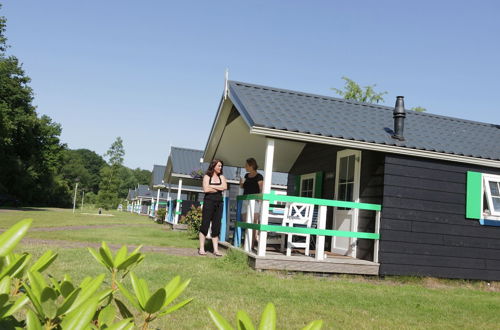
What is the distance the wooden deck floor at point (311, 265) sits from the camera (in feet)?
23.1

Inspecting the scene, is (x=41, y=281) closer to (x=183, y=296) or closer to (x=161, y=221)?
(x=183, y=296)

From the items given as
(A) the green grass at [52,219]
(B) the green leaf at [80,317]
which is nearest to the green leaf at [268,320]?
(B) the green leaf at [80,317]

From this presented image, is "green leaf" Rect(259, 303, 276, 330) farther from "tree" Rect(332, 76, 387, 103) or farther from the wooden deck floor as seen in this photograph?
"tree" Rect(332, 76, 387, 103)

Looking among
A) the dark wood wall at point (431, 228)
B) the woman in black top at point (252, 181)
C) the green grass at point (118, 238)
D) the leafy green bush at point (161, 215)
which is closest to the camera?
the dark wood wall at point (431, 228)

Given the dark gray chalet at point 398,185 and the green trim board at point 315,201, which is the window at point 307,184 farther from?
the green trim board at point 315,201

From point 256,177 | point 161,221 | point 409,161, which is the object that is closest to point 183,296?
point 256,177

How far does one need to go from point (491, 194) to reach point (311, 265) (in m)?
4.18

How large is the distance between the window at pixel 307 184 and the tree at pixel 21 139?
891 inches

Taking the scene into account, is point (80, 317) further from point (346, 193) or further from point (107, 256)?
point (346, 193)

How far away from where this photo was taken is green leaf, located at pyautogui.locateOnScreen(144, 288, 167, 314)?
84cm

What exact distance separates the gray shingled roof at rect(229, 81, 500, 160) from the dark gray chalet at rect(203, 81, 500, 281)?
3 cm

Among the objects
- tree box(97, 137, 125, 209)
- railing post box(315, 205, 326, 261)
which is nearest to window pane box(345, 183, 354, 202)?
railing post box(315, 205, 326, 261)

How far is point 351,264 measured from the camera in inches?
296

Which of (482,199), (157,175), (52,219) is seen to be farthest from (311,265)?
(157,175)
